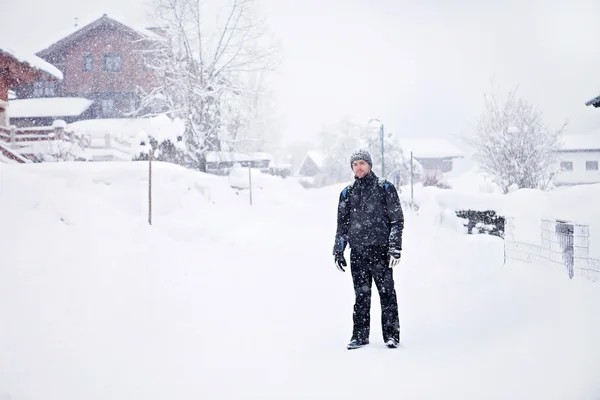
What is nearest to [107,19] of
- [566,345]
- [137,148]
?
[137,148]

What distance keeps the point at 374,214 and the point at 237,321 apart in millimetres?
2117

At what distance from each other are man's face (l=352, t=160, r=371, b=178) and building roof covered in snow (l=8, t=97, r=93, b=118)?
29609mm

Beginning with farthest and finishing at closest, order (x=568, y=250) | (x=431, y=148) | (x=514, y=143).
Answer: (x=431, y=148), (x=514, y=143), (x=568, y=250)

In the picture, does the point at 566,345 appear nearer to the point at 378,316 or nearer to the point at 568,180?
the point at 378,316

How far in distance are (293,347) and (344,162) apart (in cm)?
4470

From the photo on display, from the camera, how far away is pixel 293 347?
162 inches

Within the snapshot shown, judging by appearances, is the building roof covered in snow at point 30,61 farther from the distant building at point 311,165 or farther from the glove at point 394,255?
the distant building at point 311,165

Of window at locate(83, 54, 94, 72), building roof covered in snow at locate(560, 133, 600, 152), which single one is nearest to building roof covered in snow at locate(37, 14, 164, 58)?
window at locate(83, 54, 94, 72)

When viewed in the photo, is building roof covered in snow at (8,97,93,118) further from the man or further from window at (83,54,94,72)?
the man

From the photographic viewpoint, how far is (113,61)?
99.9 ft

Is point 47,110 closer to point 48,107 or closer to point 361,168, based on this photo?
point 48,107

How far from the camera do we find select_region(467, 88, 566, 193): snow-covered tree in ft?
70.9

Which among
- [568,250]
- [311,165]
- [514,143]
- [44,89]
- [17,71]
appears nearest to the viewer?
[568,250]

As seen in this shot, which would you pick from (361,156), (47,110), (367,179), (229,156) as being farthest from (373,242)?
(47,110)
